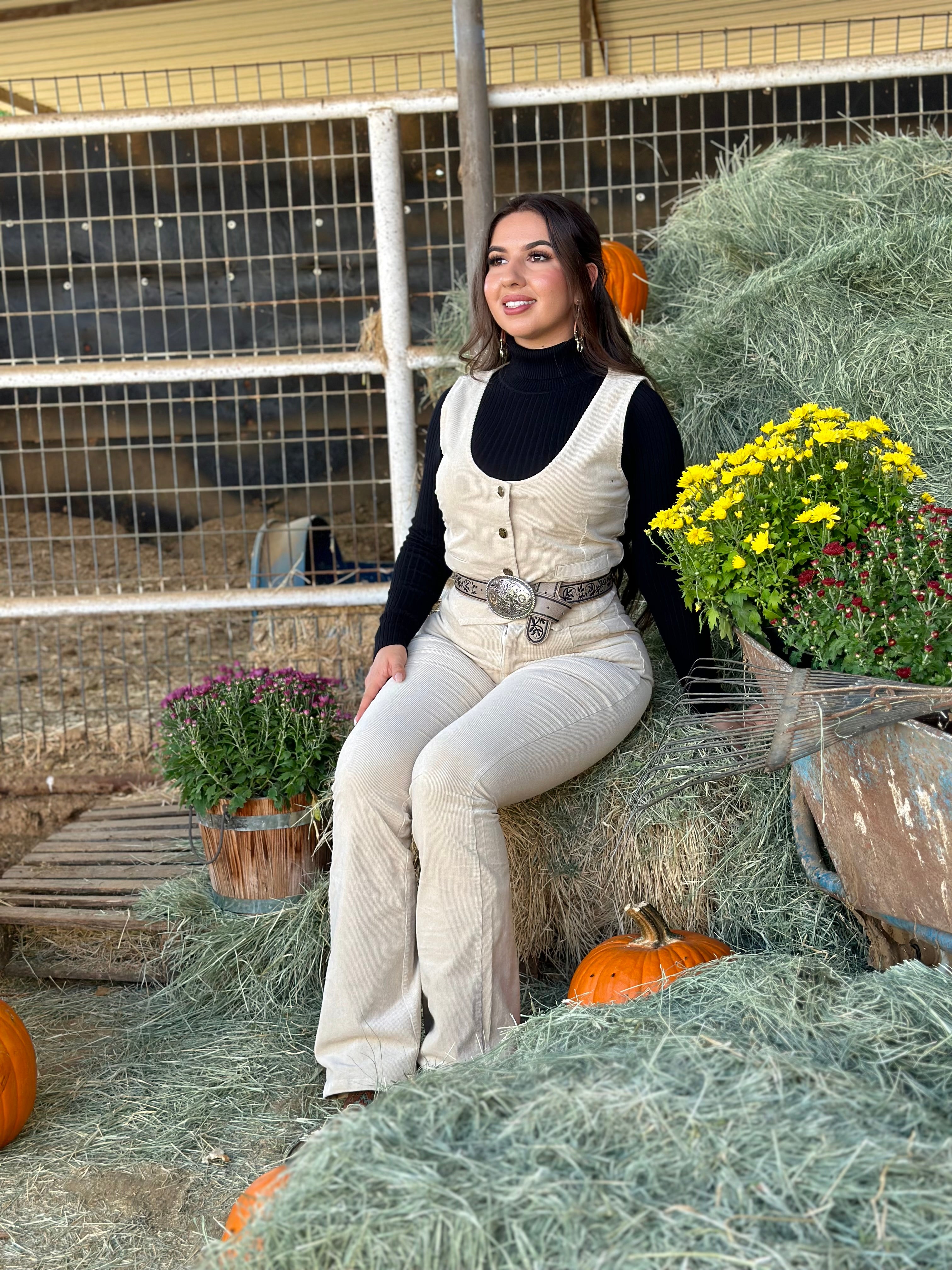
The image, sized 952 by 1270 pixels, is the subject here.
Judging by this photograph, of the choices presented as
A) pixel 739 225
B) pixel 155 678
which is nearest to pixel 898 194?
pixel 739 225

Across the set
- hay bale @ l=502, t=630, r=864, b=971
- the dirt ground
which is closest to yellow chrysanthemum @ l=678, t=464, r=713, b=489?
hay bale @ l=502, t=630, r=864, b=971

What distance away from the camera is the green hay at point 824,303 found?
2922 millimetres

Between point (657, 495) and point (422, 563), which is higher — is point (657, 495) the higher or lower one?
A: the higher one

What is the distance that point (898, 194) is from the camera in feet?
10.5

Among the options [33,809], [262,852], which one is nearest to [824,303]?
[262,852]

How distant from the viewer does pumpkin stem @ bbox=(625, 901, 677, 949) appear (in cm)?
223

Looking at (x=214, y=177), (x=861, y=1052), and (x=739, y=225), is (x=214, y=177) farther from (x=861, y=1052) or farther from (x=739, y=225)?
(x=861, y=1052)

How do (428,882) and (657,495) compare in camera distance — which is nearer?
(428,882)

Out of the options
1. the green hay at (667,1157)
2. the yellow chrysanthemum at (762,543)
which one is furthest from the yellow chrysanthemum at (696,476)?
the green hay at (667,1157)

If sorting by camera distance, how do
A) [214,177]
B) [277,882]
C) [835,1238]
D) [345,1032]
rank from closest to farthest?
1. [835,1238]
2. [345,1032]
3. [277,882]
4. [214,177]

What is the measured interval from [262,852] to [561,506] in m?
1.02

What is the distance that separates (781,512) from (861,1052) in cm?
85

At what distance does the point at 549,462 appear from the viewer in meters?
2.44

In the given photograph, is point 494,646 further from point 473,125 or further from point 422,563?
point 473,125
